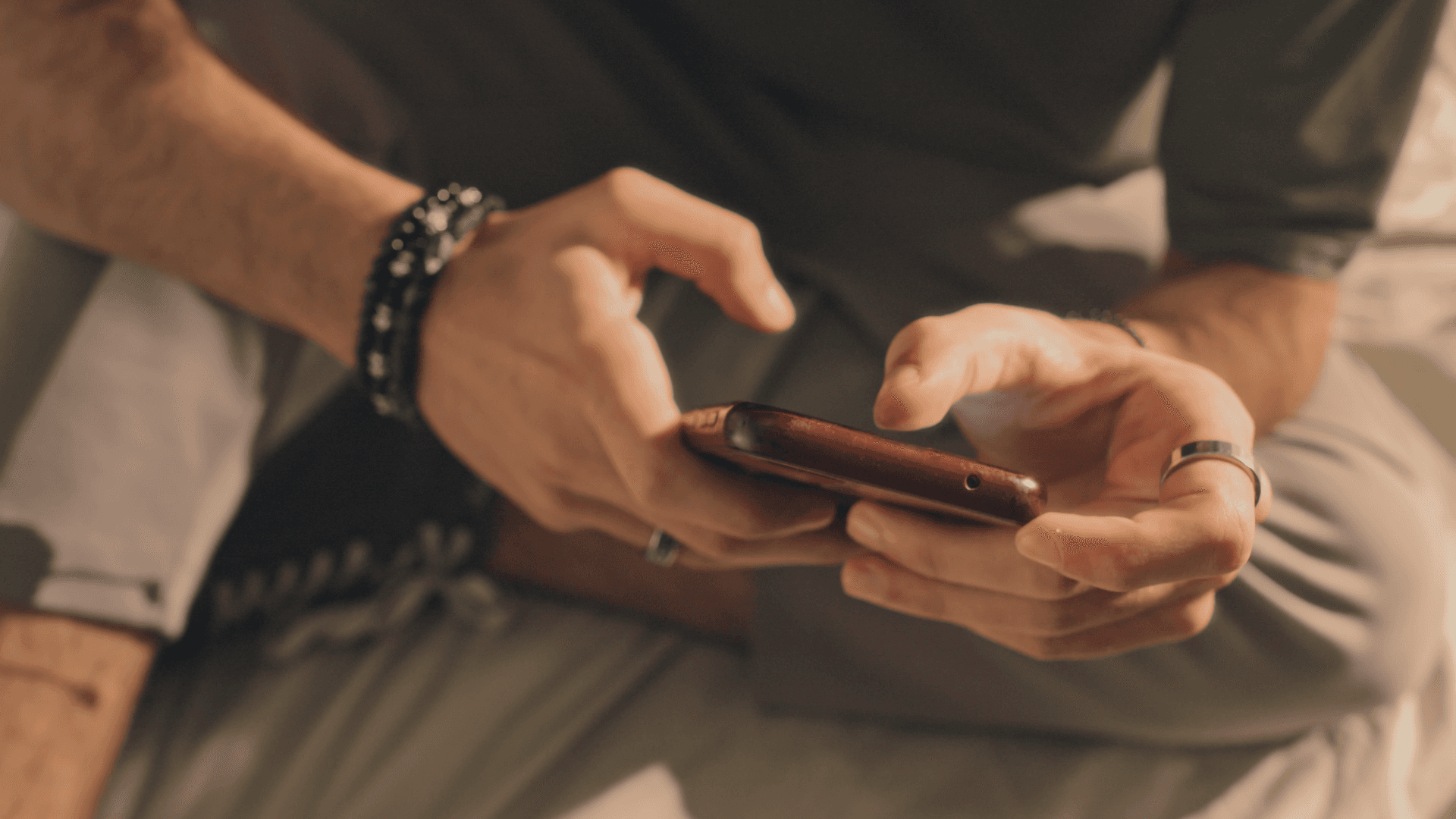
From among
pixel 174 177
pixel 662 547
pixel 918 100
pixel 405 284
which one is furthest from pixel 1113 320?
pixel 174 177

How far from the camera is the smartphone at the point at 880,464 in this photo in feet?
1.23

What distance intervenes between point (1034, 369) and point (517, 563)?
499 mm

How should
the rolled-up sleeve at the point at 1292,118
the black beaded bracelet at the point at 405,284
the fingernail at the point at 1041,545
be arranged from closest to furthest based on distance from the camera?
the fingernail at the point at 1041,545 < the black beaded bracelet at the point at 405,284 < the rolled-up sleeve at the point at 1292,118

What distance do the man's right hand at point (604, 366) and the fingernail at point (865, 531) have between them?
0.08 feet

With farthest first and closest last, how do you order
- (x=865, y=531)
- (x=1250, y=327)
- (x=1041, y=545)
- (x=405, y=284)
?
(x=1250, y=327) → (x=405, y=284) → (x=865, y=531) → (x=1041, y=545)

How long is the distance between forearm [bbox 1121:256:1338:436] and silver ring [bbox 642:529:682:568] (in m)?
0.40

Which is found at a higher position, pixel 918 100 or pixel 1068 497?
pixel 918 100

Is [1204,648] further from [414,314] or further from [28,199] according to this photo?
[28,199]

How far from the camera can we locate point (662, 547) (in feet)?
1.96

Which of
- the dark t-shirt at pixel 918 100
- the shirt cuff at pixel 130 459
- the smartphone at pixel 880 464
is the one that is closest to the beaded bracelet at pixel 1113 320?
the dark t-shirt at pixel 918 100

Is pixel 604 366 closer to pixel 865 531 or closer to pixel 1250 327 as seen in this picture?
pixel 865 531

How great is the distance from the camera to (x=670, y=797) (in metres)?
0.63

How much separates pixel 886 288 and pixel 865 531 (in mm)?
347

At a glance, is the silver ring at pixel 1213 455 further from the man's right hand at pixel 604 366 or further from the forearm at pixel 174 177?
the forearm at pixel 174 177
